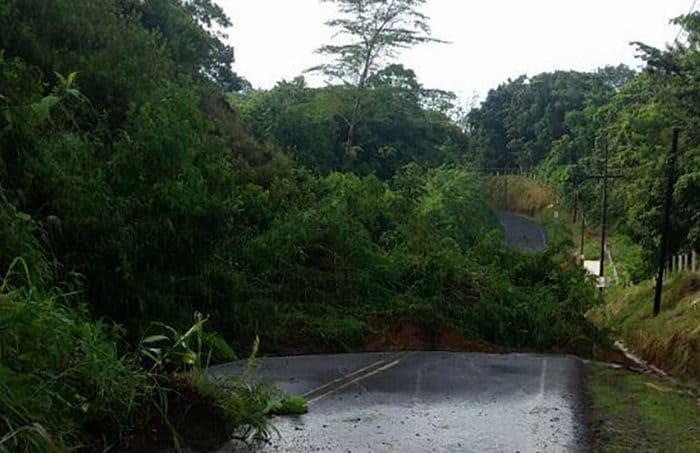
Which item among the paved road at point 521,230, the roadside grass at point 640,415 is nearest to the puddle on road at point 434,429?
the roadside grass at point 640,415

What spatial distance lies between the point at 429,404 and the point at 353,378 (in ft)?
6.47

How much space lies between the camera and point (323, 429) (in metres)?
7.60

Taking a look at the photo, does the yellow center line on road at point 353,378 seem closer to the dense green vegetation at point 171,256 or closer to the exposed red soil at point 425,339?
the dense green vegetation at point 171,256

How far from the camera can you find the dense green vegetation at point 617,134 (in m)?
22.7

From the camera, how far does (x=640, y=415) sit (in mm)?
9484

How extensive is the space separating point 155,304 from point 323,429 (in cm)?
421

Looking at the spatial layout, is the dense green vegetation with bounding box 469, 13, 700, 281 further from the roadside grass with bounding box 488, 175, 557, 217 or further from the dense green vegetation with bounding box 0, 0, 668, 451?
the dense green vegetation with bounding box 0, 0, 668, 451

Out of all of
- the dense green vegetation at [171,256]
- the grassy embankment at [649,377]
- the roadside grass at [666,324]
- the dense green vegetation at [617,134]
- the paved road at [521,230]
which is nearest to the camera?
the dense green vegetation at [171,256]

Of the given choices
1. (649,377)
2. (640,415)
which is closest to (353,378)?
(640,415)

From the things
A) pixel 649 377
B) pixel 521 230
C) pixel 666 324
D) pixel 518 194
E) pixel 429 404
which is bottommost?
pixel 649 377

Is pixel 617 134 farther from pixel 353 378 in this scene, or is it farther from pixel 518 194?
pixel 353 378

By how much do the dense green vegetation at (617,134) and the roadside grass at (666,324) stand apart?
1.77m

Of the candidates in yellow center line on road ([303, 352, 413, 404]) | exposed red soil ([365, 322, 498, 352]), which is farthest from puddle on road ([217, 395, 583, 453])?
exposed red soil ([365, 322, 498, 352])

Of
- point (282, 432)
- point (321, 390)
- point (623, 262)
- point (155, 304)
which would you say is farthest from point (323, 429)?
point (623, 262)
